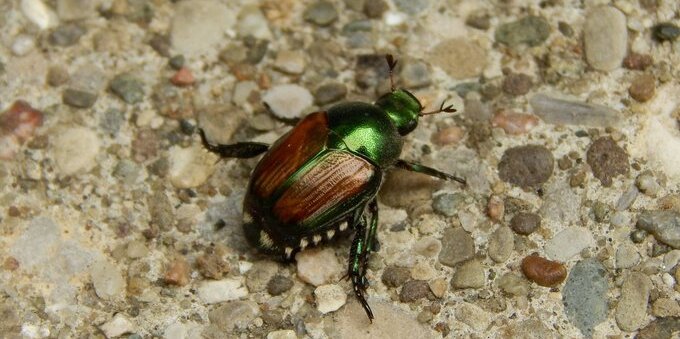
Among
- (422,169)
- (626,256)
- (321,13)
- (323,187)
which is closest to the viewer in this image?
(323,187)

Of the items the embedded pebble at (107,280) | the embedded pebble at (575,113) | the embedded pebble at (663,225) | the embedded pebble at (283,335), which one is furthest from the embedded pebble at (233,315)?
the embedded pebble at (663,225)

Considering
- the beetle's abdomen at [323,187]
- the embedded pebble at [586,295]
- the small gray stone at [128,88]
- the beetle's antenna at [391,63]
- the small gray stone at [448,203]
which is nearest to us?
the beetle's abdomen at [323,187]

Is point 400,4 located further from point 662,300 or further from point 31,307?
point 31,307

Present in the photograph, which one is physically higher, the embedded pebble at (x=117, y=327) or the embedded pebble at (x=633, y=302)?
the embedded pebble at (x=633, y=302)

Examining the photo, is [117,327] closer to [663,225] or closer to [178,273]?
[178,273]

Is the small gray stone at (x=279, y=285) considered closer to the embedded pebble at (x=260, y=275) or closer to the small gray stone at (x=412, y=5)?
the embedded pebble at (x=260, y=275)

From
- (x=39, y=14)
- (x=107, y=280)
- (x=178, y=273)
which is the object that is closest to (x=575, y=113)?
(x=178, y=273)

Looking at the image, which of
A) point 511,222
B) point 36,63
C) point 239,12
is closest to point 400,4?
point 239,12
